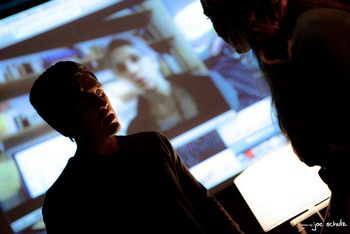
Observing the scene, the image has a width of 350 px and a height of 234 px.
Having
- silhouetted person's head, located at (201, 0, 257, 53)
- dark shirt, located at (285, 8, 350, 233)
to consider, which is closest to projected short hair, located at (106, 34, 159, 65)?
silhouetted person's head, located at (201, 0, 257, 53)

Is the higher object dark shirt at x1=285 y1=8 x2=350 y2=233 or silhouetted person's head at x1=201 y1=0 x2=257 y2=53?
silhouetted person's head at x1=201 y1=0 x2=257 y2=53

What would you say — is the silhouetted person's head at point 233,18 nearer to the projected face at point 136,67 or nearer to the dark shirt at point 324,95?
the dark shirt at point 324,95

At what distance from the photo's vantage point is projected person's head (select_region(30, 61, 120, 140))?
1.35 meters

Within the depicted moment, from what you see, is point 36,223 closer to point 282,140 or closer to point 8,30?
point 8,30

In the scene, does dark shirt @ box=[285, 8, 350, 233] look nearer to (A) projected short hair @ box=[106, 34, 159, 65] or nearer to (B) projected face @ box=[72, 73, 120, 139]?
(B) projected face @ box=[72, 73, 120, 139]

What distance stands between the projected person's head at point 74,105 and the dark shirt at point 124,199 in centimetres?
11

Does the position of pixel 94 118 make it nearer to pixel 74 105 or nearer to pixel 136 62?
pixel 74 105

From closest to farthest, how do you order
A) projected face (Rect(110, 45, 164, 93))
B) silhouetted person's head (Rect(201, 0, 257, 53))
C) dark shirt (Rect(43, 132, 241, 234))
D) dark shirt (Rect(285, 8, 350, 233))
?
dark shirt (Rect(285, 8, 350, 233))
silhouetted person's head (Rect(201, 0, 257, 53))
dark shirt (Rect(43, 132, 241, 234))
projected face (Rect(110, 45, 164, 93))

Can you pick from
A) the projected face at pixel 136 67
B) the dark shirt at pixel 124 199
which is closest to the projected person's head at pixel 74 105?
the dark shirt at pixel 124 199

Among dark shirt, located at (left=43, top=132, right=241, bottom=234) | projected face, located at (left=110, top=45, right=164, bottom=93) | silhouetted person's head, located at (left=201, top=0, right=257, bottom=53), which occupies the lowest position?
dark shirt, located at (left=43, top=132, right=241, bottom=234)

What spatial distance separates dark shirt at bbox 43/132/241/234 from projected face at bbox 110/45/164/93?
2.22 feet

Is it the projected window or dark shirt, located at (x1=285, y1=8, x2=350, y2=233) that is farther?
the projected window

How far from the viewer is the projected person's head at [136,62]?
2.02 m

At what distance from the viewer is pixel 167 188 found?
53.2 inches
